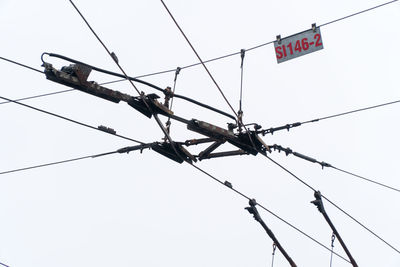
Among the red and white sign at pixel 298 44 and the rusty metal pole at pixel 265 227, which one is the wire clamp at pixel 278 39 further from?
the rusty metal pole at pixel 265 227

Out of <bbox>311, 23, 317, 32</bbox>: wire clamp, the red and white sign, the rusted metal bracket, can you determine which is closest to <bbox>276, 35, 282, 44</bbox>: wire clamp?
the red and white sign

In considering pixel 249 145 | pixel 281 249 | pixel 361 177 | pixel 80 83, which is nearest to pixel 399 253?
pixel 361 177

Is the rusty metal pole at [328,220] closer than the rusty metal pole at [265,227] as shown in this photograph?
No

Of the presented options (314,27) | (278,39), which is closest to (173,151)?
(278,39)

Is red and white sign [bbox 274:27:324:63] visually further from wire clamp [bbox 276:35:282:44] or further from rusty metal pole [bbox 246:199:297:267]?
rusty metal pole [bbox 246:199:297:267]

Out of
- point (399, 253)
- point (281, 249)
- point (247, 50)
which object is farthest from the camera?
point (399, 253)

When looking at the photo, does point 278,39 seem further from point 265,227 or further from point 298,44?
point 265,227

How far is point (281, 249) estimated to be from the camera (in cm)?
1120

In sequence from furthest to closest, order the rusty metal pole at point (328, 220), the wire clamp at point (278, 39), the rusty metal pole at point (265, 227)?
the wire clamp at point (278, 39) → the rusty metal pole at point (328, 220) → the rusty metal pole at point (265, 227)

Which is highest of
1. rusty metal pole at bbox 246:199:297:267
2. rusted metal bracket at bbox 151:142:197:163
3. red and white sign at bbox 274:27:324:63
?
red and white sign at bbox 274:27:324:63

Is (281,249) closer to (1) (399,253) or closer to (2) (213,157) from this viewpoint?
(2) (213,157)

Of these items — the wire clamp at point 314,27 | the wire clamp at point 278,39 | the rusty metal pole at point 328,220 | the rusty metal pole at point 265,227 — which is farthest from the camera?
the wire clamp at point 278,39

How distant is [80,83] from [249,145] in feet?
12.4

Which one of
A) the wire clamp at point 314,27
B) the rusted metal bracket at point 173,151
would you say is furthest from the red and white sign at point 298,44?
the rusted metal bracket at point 173,151
